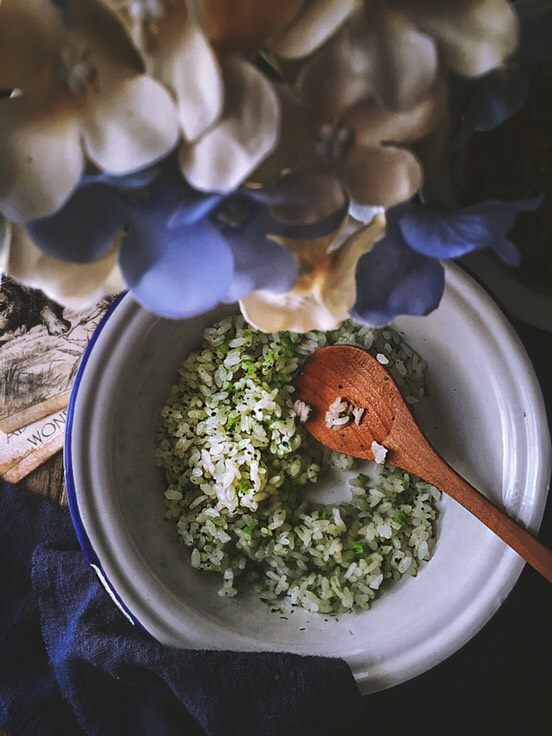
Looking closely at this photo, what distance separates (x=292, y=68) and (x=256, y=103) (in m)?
0.04

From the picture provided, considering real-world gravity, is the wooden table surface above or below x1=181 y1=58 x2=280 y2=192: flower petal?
below

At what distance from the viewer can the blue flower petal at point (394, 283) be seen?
1.45ft

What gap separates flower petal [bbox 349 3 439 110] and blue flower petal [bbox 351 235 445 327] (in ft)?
0.31

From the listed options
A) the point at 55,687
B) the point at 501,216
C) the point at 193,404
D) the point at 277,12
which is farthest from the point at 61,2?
the point at 55,687

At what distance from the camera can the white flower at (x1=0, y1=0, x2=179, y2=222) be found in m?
0.35

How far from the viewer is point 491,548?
76 centimetres

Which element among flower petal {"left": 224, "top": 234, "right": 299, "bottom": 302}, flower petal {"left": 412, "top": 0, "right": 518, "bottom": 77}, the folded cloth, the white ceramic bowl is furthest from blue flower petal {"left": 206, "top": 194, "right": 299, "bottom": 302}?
the folded cloth

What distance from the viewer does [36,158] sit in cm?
36

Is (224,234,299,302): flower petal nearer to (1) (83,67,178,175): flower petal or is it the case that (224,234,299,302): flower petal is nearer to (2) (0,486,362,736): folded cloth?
(1) (83,67,178,175): flower petal

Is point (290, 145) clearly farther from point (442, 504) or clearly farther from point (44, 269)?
point (442, 504)

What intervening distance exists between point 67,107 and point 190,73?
0.20ft

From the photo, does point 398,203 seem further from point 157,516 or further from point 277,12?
point 157,516

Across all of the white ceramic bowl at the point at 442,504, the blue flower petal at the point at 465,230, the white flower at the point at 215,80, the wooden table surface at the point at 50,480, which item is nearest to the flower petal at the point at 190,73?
the white flower at the point at 215,80

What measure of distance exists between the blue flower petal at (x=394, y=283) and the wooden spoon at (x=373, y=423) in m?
0.35
